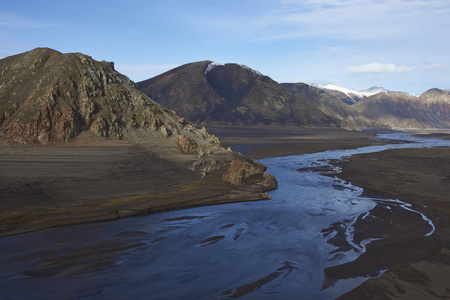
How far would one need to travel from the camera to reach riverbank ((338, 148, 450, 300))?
15898 mm

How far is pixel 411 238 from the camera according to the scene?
74.5 feet

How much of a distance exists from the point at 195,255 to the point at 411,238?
14563 millimetres

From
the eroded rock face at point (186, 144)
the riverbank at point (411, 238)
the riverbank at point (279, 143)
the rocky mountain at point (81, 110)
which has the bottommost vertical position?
the riverbank at point (411, 238)

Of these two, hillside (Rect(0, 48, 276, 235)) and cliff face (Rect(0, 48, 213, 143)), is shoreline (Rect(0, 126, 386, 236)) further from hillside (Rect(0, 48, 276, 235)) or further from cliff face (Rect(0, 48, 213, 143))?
cliff face (Rect(0, 48, 213, 143))

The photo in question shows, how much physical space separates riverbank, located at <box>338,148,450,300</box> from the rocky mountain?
14753 mm

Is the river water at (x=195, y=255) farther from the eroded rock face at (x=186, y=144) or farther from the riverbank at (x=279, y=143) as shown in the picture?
the riverbank at (x=279, y=143)

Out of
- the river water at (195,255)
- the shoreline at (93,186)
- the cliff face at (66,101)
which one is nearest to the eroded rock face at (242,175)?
the shoreline at (93,186)

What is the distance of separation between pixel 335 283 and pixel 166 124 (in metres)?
36.0

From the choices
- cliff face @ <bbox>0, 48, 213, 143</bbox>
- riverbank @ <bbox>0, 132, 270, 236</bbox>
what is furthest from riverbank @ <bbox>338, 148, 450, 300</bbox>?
cliff face @ <bbox>0, 48, 213, 143</bbox>

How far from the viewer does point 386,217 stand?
2769cm

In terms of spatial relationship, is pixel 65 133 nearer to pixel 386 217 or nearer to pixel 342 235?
pixel 342 235

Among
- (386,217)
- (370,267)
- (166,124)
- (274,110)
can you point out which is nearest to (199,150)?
(166,124)

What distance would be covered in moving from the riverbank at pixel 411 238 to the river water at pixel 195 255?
3.47 feet

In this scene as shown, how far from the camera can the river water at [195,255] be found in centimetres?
1576
